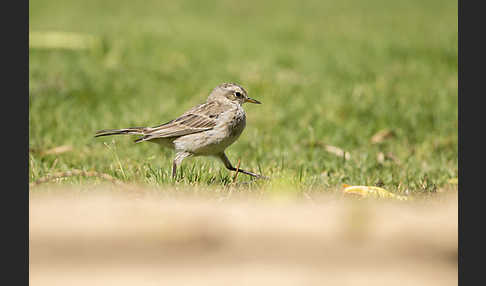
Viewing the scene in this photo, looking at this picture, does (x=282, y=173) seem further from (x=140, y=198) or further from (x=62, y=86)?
(x=62, y=86)

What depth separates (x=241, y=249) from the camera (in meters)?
2.21

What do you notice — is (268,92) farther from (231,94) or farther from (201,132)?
(201,132)

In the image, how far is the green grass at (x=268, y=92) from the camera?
20.8ft

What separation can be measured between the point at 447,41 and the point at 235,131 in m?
8.75

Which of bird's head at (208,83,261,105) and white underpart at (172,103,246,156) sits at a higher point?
bird's head at (208,83,261,105)

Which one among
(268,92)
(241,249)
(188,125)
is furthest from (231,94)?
(241,249)

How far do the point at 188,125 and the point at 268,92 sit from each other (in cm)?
376

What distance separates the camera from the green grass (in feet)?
20.8

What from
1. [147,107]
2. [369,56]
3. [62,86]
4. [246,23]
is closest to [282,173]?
[147,107]

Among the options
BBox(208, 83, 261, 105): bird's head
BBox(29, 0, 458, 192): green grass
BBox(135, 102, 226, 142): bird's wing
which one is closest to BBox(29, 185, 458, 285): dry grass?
BBox(29, 0, 458, 192): green grass

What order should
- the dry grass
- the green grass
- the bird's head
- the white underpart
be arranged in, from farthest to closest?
the green grass, the bird's head, the white underpart, the dry grass

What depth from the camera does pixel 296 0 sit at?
19453 mm

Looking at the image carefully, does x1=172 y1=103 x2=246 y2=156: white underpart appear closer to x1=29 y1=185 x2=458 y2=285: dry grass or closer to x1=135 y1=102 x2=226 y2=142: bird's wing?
x1=135 y1=102 x2=226 y2=142: bird's wing

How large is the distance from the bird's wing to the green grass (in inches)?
12.0
